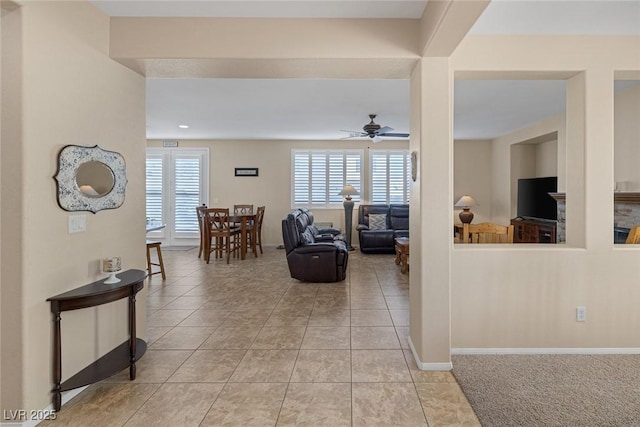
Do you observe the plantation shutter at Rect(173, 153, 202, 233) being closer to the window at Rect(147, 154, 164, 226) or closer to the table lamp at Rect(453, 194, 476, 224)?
the window at Rect(147, 154, 164, 226)

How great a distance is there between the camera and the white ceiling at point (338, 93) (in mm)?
2445

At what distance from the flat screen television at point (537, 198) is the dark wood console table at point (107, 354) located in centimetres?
672

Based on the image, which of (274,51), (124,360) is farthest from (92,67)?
(124,360)

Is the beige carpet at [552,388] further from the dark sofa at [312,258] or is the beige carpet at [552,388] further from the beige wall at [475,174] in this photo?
the beige wall at [475,174]

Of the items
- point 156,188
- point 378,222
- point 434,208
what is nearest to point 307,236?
point 378,222

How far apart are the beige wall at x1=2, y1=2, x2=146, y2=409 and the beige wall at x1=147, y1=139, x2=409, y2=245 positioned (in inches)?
230

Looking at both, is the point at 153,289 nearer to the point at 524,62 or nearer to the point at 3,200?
the point at 3,200

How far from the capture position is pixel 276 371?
258 centimetres

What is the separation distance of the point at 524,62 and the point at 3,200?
12.9ft

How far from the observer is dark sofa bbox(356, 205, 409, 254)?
24.4ft

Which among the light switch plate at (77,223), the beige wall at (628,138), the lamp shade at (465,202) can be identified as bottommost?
the light switch plate at (77,223)

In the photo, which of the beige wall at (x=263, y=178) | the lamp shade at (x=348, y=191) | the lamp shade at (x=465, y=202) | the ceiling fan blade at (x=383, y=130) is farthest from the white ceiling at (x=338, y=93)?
the lamp shade at (x=465, y=202)

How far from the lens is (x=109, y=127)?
2.60 m

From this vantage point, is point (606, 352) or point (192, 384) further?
point (606, 352)
